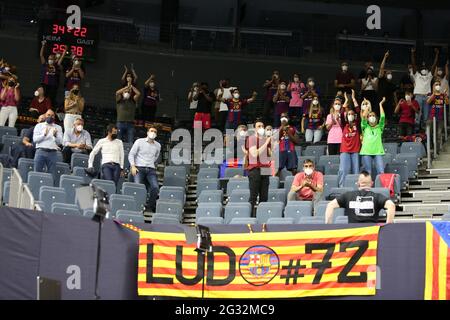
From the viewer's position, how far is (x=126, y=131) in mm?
25328

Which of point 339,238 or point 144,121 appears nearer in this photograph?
point 339,238

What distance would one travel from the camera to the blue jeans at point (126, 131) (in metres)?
25.2

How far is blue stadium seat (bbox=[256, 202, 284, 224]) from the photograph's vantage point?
19.7 metres

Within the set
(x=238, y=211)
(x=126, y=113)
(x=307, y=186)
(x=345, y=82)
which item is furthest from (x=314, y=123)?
(x=238, y=211)

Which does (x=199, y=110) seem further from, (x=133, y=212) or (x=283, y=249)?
(x=283, y=249)

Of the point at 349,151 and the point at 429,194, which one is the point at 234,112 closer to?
the point at 349,151

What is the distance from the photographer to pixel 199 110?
27.0 metres

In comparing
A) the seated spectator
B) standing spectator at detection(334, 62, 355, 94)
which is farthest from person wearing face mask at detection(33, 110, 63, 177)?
standing spectator at detection(334, 62, 355, 94)

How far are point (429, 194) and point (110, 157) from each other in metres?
6.34

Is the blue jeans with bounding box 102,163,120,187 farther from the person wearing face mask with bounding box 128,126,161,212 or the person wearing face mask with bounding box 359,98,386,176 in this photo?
the person wearing face mask with bounding box 359,98,386,176

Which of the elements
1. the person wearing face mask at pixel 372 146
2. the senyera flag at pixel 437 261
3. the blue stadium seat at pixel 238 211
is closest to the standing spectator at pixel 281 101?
the person wearing face mask at pixel 372 146
